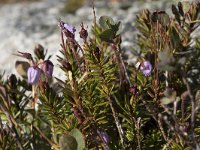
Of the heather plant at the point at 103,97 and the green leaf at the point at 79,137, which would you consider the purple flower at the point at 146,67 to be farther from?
the green leaf at the point at 79,137

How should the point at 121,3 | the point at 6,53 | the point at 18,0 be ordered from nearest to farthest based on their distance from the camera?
1. the point at 6,53
2. the point at 121,3
3. the point at 18,0

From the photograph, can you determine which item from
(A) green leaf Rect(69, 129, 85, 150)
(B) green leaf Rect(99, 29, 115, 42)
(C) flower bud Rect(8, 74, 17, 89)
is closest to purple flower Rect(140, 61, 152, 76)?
(B) green leaf Rect(99, 29, 115, 42)

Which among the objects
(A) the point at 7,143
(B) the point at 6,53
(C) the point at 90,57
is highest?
(B) the point at 6,53

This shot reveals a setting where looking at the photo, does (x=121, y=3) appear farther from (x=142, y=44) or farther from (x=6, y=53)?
(x=142, y=44)

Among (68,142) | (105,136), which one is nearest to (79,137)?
(68,142)

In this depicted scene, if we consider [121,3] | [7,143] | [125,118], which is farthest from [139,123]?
[121,3]

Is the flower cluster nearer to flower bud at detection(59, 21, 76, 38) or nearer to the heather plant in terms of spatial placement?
the heather plant

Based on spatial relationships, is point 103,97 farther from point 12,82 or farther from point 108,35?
point 12,82
